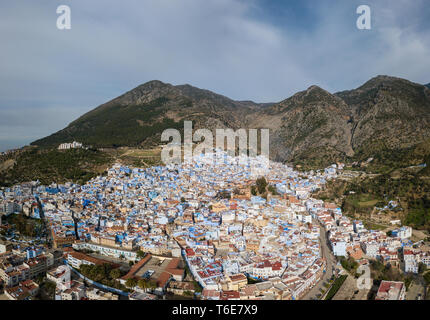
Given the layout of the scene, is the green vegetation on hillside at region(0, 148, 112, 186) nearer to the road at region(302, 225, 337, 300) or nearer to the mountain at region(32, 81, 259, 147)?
the mountain at region(32, 81, 259, 147)

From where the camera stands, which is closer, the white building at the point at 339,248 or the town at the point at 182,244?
the town at the point at 182,244

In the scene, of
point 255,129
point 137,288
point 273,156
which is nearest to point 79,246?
point 137,288

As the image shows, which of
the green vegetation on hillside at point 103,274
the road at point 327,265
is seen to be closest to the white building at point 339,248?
the road at point 327,265

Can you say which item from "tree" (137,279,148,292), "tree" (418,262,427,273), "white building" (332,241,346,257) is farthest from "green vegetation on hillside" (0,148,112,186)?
A: "tree" (418,262,427,273)

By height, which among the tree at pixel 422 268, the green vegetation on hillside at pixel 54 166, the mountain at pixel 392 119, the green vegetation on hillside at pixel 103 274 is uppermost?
the mountain at pixel 392 119

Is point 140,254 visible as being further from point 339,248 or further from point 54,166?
point 54,166

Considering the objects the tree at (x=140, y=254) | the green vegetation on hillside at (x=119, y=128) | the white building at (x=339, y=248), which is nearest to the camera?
the tree at (x=140, y=254)

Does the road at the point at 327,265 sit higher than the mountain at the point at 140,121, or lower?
lower

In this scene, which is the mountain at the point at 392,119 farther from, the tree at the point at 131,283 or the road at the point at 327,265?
the tree at the point at 131,283
